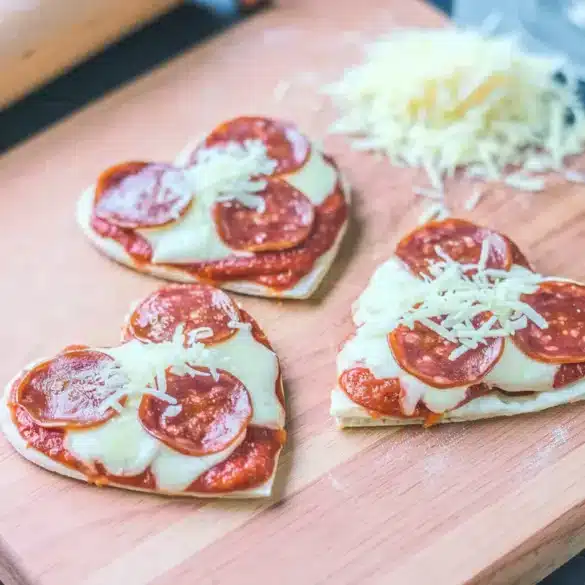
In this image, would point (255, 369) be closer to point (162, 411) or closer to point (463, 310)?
point (162, 411)

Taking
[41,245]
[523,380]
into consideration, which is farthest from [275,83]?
[523,380]

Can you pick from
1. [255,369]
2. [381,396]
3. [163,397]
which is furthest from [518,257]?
[163,397]

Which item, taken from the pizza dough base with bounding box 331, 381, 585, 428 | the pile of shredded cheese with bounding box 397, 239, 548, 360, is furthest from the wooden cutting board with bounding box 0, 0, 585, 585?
the pile of shredded cheese with bounding box 397, 239, 548, 360

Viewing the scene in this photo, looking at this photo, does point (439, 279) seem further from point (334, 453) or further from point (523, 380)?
point (334, 453)

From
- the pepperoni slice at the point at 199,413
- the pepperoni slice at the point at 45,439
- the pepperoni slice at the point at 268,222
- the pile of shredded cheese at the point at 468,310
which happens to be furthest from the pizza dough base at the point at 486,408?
the pepperoni slice at the point at 45,439

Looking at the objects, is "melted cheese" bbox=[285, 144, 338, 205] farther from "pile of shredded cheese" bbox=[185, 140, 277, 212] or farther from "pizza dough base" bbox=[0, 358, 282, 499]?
"pizza dough base" bbox=[0, 358, 282, 499]

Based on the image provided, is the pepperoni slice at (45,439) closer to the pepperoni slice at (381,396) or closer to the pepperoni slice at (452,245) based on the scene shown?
the pepperoni slice at (381,396)
